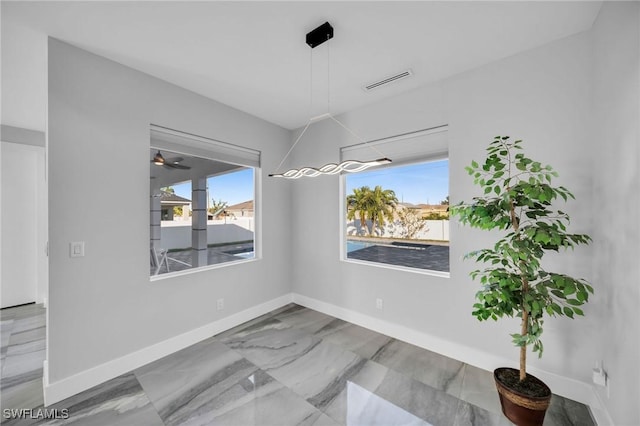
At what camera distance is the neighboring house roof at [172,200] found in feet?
8.45

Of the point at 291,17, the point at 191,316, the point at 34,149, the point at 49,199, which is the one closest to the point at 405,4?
the point at 291,17

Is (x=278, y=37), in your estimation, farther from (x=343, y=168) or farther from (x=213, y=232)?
(x=213, y=232)

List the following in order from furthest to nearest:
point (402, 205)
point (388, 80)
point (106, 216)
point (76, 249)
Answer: point (402, 205) → point (388, 80) → point (106, 216) → point (76, 249)

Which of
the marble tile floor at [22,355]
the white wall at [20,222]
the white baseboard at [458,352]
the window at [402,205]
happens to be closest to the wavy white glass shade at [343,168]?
the window at [402,205]

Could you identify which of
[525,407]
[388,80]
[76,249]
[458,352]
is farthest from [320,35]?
[458,352]

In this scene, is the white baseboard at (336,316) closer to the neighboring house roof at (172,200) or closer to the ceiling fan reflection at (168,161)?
the neighboring house roof at (172,200)

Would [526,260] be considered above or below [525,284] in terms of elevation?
above

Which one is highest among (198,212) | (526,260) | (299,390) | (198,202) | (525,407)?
(198,202)

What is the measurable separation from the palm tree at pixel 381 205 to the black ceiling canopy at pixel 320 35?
1720 mm

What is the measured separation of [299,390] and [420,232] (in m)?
1.91

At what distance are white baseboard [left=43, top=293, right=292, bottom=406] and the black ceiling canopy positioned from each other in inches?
115

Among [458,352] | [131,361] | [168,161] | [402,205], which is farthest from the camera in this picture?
[402,205]

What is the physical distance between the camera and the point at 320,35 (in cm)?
182

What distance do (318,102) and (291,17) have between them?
125cm
